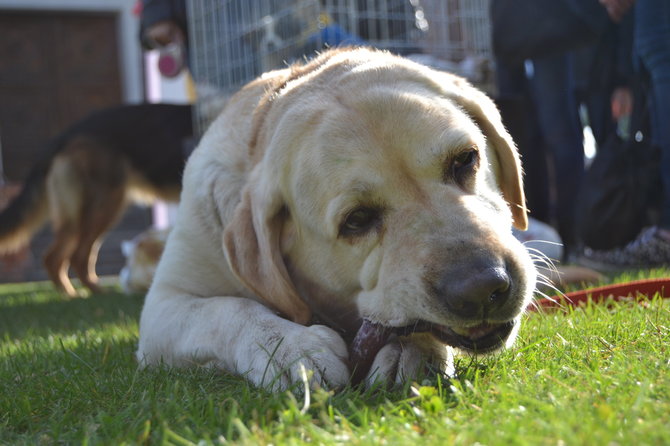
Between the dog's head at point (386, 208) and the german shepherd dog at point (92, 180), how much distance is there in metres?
4.79

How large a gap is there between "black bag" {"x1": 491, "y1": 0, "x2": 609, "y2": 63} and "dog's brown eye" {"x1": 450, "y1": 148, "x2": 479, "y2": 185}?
9.43 ft

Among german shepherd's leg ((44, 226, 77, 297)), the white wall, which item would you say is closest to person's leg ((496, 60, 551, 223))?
german shepherd's leg ((44, 226, 77, 297))

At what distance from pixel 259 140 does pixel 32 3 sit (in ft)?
Answer: 44.6

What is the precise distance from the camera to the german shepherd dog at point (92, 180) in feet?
23.9

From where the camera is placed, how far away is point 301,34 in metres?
5.18

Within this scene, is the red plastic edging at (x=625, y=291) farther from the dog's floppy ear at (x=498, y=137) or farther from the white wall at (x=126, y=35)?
the white wall at (x=126, y=35)

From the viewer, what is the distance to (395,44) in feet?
18.6

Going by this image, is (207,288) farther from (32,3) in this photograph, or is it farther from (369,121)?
(32,3)

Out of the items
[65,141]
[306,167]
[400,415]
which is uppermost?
[306,167]

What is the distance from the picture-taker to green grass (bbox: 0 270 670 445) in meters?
1.46

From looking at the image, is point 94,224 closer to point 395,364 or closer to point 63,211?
point 63,211

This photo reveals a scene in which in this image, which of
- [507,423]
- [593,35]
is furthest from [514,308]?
[593,35]

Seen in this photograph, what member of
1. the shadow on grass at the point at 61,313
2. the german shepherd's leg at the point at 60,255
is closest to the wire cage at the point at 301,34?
the shadow on grass at the point at 61,313

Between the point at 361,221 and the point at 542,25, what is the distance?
321 cm
